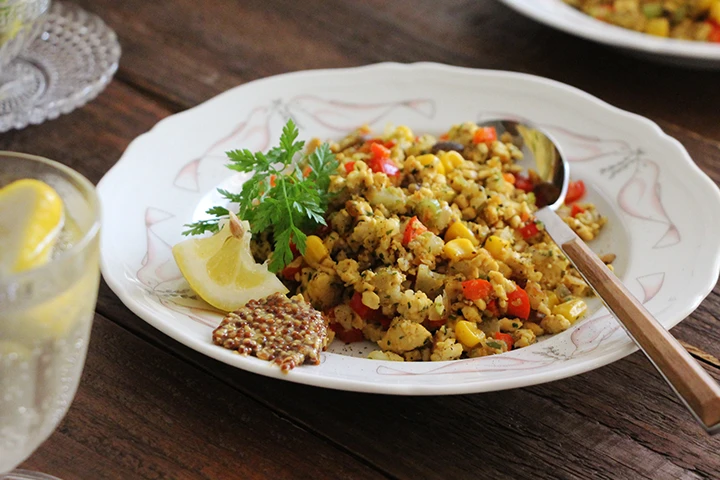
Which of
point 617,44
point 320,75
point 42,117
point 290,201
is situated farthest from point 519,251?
point 42,117

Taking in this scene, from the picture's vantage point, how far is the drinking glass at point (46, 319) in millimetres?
1086

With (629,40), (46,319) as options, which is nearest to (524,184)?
(629,40)

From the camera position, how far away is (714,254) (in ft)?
5.90

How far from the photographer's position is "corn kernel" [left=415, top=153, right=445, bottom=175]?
2.07 m

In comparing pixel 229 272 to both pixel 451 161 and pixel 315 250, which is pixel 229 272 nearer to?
pixel 315 250

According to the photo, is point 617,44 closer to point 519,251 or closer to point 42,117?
point 519,251

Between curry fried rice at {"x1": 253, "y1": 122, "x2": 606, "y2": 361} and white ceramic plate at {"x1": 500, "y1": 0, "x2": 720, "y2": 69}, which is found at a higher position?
white ceramic plate at {"x1": 500, "y1": 0, "x2": 720, "y2": 69}

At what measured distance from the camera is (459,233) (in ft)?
6.24

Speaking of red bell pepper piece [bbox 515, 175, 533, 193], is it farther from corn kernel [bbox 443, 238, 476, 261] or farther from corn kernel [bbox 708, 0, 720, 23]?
corn kernel [bbox 708, 0, 720, 23]

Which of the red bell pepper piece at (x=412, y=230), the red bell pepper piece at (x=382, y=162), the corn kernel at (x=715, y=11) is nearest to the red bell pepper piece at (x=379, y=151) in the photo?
the red bell pepper piece at (x=382, y=162)

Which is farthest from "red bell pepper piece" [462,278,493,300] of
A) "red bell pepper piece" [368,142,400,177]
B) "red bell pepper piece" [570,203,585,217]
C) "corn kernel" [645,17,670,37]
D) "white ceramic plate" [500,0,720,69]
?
"corn kernel" [645,17,670,37]

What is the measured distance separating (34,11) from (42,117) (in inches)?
12.7

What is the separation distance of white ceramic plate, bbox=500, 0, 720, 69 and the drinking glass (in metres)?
1.93

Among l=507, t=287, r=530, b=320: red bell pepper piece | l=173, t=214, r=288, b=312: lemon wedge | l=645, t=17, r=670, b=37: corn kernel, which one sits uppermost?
l=645, t=17, r=670, b=37: corn kernel
